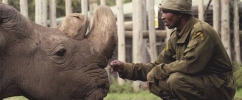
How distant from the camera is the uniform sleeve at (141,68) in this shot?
6082 millimetres

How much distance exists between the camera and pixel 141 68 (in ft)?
20.3

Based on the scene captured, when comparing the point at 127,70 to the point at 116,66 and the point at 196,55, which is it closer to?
the point at 116,66

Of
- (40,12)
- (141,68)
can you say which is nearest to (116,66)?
(141,68)

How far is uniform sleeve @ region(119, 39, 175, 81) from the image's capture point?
6.08 m

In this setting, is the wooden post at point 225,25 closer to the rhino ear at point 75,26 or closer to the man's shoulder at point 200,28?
the man's shoulder at point 200,28

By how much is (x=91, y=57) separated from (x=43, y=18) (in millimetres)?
5556

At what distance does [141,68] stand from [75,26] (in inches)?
59.9

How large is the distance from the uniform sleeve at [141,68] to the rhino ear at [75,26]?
50.8 inches

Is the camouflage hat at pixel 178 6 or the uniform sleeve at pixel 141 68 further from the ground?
the camouflage hat at pixel 178 6

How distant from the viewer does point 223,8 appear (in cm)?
1048

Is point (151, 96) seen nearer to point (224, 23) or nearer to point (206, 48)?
point (224, 23)

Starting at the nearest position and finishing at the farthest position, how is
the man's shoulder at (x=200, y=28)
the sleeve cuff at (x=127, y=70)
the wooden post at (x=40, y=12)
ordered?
the man's shoulder at (x=200, y=28) → the sleeve cuff at (x=127, y=70) → the wooden post at (x=40, y=12)

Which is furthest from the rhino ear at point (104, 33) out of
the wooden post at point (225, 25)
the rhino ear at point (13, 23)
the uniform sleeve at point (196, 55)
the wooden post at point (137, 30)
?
the wooden post at point (225, 25)

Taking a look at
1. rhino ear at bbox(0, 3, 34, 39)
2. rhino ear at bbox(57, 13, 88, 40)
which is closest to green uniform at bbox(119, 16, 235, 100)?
rhino ear at bbox(57, 13, 88, 40)
